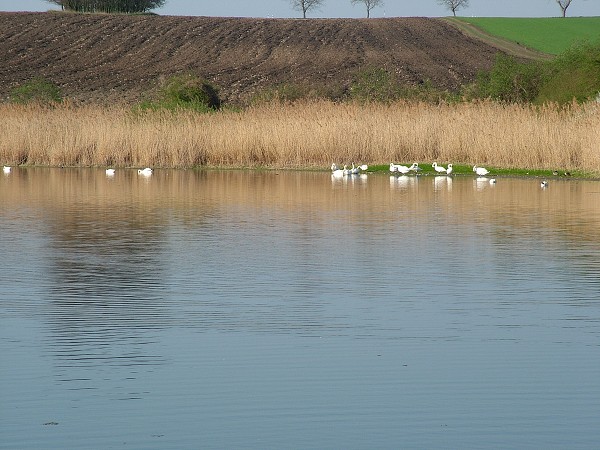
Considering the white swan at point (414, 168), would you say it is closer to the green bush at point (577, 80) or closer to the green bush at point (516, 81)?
the green bush at point (577, 80)

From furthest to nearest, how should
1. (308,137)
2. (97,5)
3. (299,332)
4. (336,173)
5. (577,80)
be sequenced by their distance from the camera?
(97,5) → (577,80) → (308,137) → (336,173) → (299,332)

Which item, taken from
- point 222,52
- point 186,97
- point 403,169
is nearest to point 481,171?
point 403,169

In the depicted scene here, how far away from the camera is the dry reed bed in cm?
2939

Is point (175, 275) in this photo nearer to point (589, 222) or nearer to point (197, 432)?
point (197, 432)

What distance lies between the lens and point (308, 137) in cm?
3186

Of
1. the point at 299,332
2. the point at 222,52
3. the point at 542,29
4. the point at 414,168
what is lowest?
the point at 299,332

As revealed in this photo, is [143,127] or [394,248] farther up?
[143,127]

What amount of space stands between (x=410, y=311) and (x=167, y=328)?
2055 mm

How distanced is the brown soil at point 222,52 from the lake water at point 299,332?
50.0 metres

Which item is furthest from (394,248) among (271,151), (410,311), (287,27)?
(287,27)

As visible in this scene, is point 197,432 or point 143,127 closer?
point 197,432

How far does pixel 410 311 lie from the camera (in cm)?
976

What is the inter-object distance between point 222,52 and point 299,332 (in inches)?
2835

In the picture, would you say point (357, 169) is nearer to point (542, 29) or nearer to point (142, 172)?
point (142, 172)
